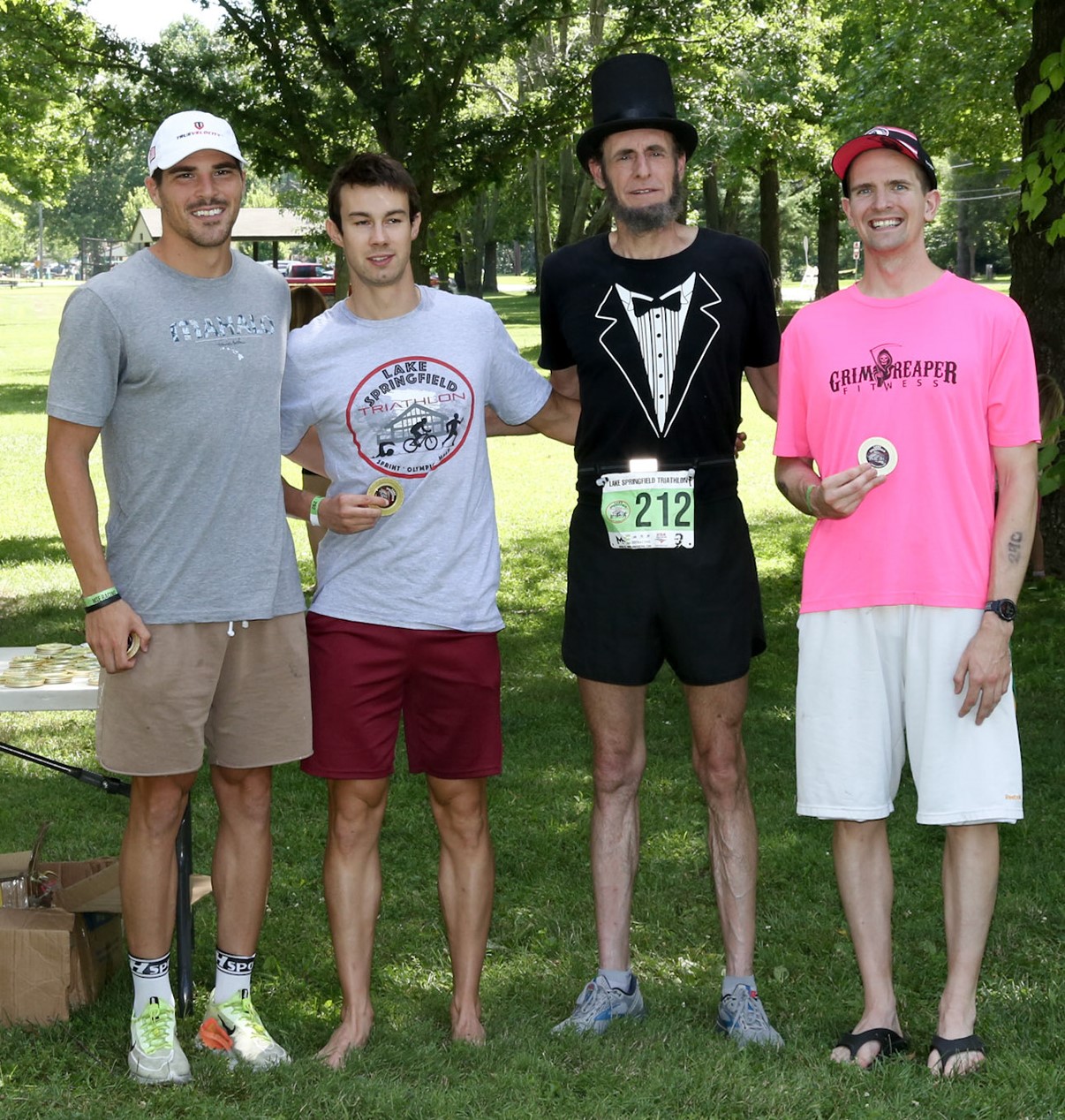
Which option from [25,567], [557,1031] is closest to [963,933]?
[557,1031]

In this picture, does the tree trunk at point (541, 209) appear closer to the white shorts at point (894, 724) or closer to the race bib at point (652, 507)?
the race bib at point (652, 507)

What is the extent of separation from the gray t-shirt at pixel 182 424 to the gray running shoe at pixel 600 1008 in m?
1.41

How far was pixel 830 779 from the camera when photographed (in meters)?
3.72

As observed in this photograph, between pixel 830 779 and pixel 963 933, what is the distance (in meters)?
0.49

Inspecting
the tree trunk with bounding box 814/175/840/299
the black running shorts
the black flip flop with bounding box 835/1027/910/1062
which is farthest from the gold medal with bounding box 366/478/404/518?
the tree trunk with bounding box 814/175/840/299

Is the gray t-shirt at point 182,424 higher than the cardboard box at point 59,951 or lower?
higher

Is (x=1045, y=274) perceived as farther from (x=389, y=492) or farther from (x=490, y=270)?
(x=490, y=270)

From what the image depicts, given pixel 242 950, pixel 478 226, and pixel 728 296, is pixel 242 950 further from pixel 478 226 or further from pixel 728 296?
pixel 478 226

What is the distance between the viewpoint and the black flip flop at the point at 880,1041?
3.80 metres

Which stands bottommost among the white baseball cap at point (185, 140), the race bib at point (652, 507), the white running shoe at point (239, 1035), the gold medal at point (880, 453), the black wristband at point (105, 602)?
the white running shoe at point (239, 1035)

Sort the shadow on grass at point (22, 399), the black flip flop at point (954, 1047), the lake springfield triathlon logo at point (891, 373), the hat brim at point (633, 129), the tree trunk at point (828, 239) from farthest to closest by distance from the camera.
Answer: the tree trunk at point (828, 239) < the shadow on grass at point (22, 399) < the hat brim at point (633, 129) < the black flip flop at point (954, 1047) < the lake springfield triathlon logo at point (891, 373)

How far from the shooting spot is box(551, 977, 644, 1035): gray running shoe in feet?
13.4

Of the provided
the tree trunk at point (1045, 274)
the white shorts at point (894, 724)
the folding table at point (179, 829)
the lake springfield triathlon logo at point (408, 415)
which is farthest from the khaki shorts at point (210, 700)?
the tree trunk at point (1045, 274)

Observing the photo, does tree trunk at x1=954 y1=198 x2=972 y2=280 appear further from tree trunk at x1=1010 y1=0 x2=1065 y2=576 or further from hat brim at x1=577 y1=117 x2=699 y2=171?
hat brim at x1=577 y1=117 x2=699 y2=171
